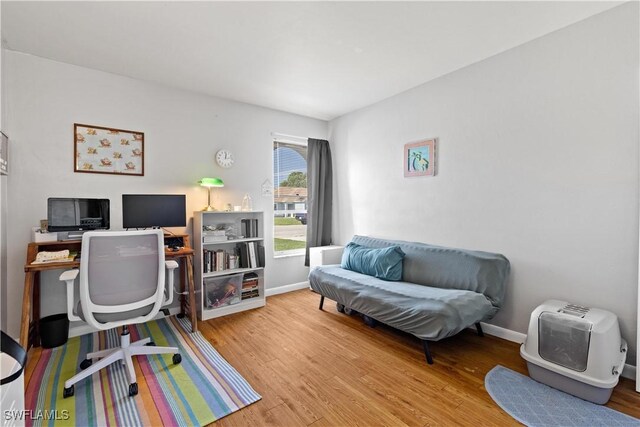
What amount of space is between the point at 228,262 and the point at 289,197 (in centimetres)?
140

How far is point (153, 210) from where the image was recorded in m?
3.04

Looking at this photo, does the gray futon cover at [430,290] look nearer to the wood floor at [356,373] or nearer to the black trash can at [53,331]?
the wood floor at [356,373]

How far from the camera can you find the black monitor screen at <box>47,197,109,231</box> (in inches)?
101

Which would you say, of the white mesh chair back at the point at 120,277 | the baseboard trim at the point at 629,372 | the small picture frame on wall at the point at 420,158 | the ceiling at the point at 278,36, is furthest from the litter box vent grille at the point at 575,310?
the white mesh chair back at the point at 120,277

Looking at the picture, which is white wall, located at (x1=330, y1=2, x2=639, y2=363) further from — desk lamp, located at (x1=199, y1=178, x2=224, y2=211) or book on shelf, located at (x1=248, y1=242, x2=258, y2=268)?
desk lamp, located at (x1=199, y1=178, x2=224, y2=211)

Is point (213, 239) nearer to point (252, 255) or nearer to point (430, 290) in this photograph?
point (252, 255)

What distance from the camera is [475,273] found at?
2676mm

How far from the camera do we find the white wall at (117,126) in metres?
2.60

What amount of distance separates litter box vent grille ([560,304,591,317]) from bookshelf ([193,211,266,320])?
2.88m

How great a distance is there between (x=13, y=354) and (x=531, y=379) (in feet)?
9.15

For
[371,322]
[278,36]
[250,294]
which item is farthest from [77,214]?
[371,322]

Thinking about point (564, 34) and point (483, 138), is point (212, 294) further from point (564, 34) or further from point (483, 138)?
point (564, 34)

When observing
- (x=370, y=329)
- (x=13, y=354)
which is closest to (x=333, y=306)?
(x=370, y=329)

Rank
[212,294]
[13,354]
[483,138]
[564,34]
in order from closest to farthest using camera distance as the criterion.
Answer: [13,354] → [564,34] → [483,138] → [212,294]
